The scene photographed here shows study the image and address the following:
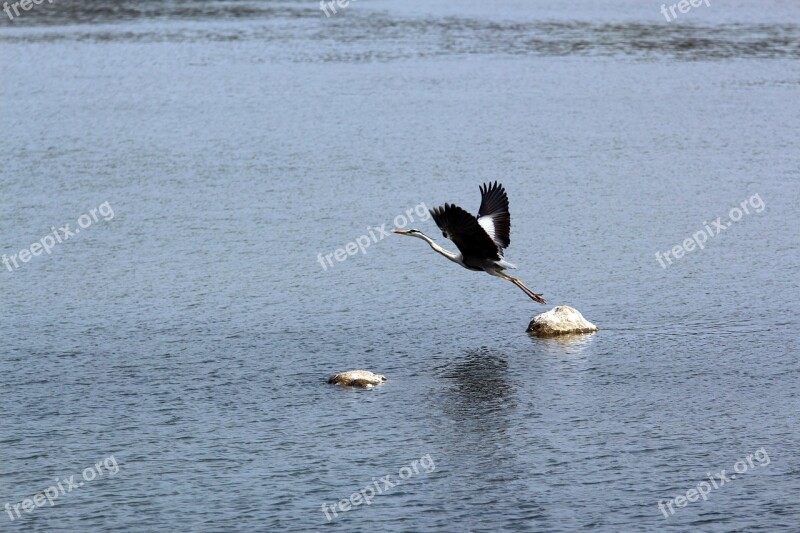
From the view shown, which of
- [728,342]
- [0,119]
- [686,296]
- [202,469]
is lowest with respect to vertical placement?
[202,469]

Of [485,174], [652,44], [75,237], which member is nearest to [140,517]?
[75,237]

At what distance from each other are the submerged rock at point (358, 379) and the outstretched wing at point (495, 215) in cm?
520

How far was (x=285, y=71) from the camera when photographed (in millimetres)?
87375

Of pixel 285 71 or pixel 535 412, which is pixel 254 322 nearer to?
pixel 535 412

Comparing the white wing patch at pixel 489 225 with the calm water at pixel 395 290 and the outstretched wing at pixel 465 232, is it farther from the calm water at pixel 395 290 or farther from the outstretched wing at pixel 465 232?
the calm water at pixel 395 290

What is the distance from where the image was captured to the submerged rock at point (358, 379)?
115ft

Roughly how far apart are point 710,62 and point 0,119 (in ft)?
149
